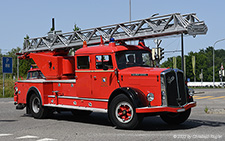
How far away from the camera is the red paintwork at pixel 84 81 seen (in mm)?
9389

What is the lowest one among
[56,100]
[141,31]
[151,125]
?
[151,125]

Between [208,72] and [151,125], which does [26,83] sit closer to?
[151,125]

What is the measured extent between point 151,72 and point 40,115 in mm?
5233

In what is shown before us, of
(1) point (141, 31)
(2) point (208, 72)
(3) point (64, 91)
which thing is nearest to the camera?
(1) point (141, 31)

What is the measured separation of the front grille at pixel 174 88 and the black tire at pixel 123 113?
3.41ft

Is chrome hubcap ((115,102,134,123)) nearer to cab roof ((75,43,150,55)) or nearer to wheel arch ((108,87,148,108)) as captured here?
wheel arch ((108,87,148,108))

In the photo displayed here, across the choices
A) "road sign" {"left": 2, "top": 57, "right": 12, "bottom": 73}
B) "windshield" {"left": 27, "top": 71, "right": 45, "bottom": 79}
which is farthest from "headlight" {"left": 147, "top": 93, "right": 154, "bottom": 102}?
"road sign" {"left": 2, "top": 57, "right": 12, "bottom": 73}

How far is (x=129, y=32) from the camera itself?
11383 millimetres

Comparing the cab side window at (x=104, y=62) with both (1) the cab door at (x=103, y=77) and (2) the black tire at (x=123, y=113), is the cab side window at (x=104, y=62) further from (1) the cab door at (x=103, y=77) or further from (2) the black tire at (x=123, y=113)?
(2) the black tire at (x=123, y=113)

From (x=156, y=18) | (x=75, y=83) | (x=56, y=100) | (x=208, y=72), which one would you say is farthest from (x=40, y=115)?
(x=208, y=72)

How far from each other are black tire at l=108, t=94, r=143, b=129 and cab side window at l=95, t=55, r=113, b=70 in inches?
46.8

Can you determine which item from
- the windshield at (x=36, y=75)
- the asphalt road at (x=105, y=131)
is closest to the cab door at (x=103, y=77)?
the asphalt road at (x=105, y=131)

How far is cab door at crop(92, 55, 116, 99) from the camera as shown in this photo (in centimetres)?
1008

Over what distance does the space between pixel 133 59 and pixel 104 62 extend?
0.94 metres
